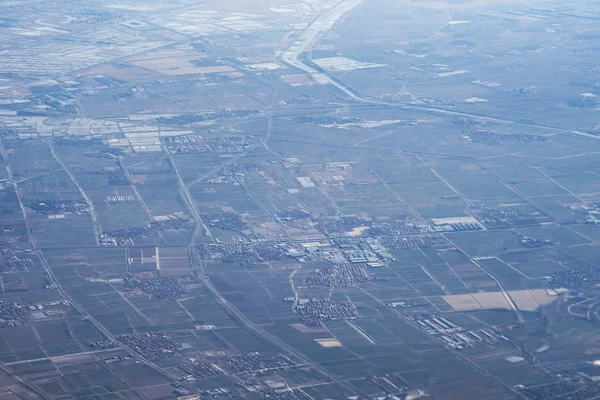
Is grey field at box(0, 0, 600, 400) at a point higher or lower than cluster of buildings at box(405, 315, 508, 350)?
higher

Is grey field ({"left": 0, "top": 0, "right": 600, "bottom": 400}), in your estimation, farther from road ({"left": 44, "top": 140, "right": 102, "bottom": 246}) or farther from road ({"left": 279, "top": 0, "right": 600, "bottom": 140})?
road ({"left": 279, "top": 0, "right": 600, "bottom": 140})

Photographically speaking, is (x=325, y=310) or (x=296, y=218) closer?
(x=325, y=310)

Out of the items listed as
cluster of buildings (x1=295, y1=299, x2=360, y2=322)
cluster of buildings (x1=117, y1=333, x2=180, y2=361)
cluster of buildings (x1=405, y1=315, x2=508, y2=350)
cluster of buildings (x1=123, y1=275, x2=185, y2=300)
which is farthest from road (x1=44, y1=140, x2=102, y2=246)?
cluster of buildings (x1=405, y1=315, x2=508, y2=350)

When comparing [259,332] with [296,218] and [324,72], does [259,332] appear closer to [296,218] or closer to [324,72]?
[296,218]

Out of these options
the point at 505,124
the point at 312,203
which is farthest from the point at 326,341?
the point at 505,124

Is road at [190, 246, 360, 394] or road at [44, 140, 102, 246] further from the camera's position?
road at [44, 140, 102, 246]

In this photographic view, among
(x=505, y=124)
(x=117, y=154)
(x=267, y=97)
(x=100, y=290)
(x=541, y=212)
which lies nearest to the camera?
(x=100, y=290)

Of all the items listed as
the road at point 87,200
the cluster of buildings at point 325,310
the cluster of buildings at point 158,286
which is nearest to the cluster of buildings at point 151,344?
the cluster of buildings at point 158,286

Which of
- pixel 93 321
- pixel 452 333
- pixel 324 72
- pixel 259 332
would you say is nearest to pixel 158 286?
pixel 93 321

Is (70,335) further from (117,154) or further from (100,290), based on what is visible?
(117,154)
